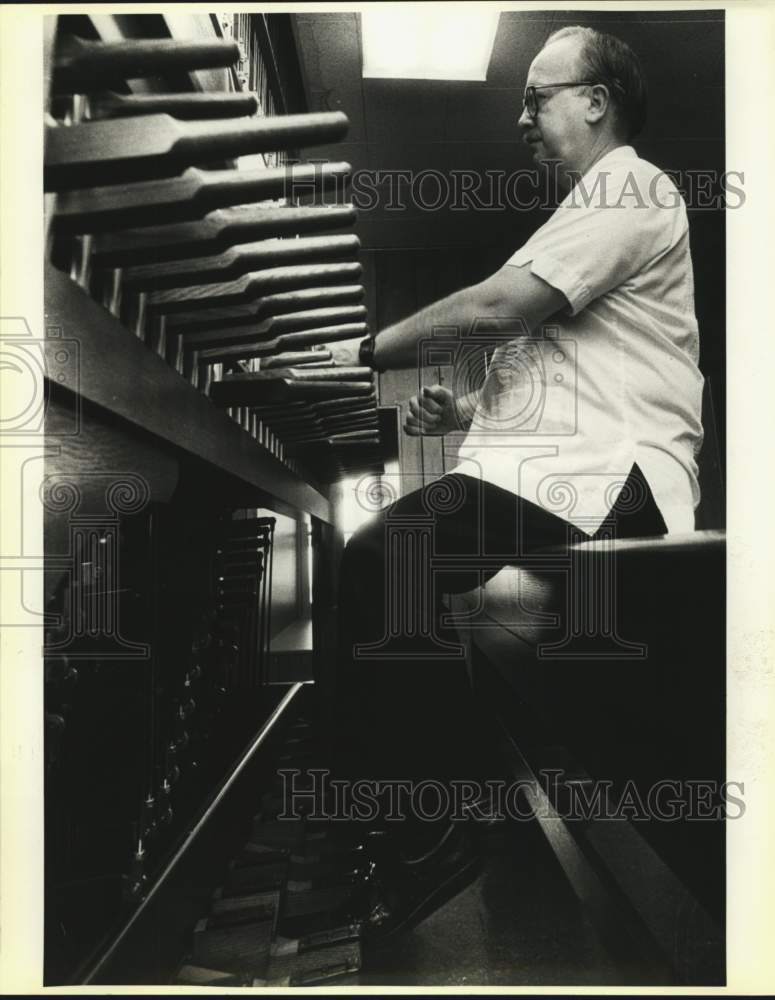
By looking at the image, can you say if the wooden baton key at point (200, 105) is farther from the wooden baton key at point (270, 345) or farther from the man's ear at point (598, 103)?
the man's ear at point (598, 103)

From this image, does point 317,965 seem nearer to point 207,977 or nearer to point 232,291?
point 207,977

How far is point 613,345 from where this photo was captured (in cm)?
75

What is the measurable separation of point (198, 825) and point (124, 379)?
68 cm

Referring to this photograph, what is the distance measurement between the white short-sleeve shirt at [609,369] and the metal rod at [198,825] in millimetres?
524

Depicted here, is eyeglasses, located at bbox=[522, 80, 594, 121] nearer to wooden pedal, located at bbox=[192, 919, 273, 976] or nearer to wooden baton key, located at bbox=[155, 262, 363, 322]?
wooden baton key, located at bbox=[155, 262, 363, 322]

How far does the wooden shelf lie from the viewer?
37 cm

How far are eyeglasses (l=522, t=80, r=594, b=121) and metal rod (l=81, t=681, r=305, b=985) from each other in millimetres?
889

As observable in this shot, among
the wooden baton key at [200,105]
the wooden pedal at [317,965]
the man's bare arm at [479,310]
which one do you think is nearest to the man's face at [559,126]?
the man's bare arm at [479,310]

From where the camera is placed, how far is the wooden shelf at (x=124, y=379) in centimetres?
37

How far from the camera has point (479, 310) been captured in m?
0.75

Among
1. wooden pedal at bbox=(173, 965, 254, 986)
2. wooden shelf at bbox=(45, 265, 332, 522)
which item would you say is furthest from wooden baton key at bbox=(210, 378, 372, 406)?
wooden pedal at bbox=(173, 965, 254, 986)
